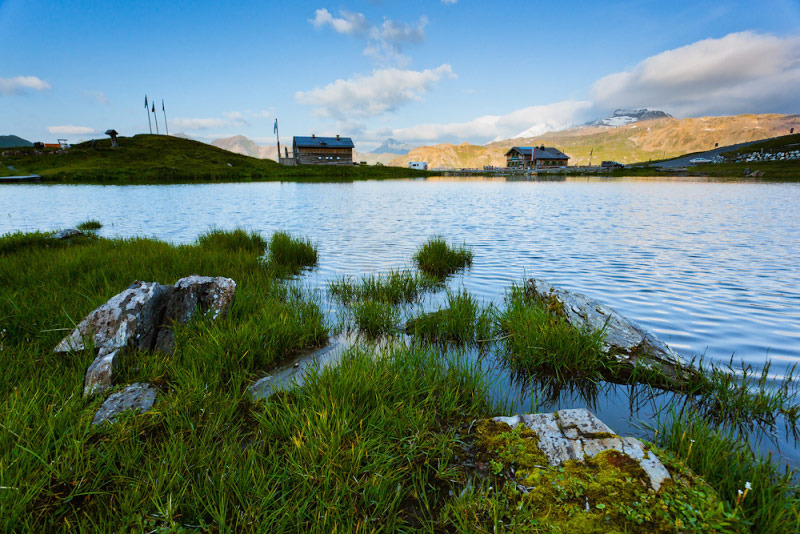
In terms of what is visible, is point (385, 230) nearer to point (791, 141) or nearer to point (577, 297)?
point (577, 297)

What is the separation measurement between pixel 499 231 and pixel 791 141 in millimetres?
189358

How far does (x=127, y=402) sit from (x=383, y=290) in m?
5.58

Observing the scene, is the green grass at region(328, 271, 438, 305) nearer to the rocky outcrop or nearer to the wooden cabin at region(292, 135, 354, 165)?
the rocky outcrop

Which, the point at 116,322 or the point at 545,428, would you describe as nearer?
the point at 545,428

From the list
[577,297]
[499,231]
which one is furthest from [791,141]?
[577,297]

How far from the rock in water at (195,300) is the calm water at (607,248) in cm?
375

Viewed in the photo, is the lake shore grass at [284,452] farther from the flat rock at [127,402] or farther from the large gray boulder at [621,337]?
the large gray boulder at [621,337]

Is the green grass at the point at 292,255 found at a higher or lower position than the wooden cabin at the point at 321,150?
lower

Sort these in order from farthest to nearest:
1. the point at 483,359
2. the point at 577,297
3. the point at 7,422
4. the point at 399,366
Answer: the point at 577,297, the point at 483,359, the point at 399,366, the point at 7,422

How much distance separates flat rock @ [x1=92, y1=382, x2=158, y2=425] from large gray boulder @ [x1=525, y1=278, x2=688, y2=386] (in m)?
5.83

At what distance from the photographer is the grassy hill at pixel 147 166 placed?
63.4m

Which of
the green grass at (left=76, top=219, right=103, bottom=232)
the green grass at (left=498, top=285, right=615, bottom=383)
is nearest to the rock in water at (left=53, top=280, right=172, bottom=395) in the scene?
the green grass at (left=498, top=285, right=615, bottom=383)

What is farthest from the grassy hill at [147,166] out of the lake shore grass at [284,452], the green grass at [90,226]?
the lake shore grass at [284,452]

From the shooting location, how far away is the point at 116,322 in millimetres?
4656
